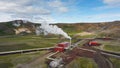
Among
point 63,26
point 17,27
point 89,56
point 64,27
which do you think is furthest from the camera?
point 63,26

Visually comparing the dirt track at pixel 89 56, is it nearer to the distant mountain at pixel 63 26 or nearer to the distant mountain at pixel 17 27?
the distant mountain at pixel 63 26

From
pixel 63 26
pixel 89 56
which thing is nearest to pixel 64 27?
pixel 63 26

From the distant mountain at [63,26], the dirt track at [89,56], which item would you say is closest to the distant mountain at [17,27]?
the distant mountain at [63,26]

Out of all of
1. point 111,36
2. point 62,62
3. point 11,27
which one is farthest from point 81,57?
point 11,27

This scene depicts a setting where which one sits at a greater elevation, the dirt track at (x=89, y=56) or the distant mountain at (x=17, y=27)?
the distant mountain at (x=17, y=27)

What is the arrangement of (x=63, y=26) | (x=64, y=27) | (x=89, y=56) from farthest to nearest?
(x=63, y=26) < (x=64, y=27) < (x=89, y=56)

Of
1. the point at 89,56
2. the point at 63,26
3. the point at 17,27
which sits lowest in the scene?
the point at 89,56

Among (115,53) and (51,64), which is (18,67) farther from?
(115,53)

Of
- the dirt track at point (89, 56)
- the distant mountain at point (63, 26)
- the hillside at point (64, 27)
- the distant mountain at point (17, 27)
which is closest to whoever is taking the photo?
the dirt track at point (89, 56)

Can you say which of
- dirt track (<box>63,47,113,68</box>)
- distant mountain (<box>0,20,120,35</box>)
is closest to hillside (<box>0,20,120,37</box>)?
distant mountain (<box>0,20,120,35</box>)

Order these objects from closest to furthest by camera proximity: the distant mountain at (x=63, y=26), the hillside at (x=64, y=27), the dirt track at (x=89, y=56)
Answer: the dirt track at (x=89, y=56) < the hillside at (x=64, y=27) < the distant mountain at (x=63, y=26)

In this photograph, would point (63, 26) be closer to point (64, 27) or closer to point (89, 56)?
point (64, 27)
